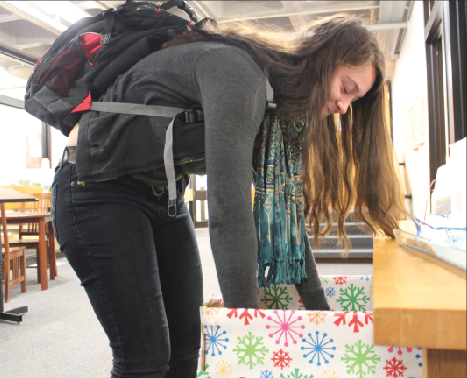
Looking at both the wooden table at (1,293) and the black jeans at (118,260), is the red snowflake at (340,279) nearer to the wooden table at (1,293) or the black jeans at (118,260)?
the black jeans at (118,260)

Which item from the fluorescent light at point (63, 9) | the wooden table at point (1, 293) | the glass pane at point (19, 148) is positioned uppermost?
the fluorescent light at point (63, 9)

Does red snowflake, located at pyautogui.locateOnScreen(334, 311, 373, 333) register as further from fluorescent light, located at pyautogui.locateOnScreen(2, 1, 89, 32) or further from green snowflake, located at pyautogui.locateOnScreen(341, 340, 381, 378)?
fluorescent light, located at pyautogui.locateOnScreen(2, 1, 89, 32)

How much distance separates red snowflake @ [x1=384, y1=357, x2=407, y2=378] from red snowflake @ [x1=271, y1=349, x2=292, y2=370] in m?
0.15

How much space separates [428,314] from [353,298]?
26.2 inches

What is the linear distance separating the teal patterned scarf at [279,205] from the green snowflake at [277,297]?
0.10m

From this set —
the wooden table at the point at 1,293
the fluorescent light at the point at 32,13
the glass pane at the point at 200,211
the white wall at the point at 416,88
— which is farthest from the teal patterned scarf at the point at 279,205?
the glass pane at the point at 200,211

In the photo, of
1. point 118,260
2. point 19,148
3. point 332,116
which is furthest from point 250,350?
point 19,148

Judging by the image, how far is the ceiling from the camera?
3.61 metres

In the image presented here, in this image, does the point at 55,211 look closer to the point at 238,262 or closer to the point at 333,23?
the point at 238,262

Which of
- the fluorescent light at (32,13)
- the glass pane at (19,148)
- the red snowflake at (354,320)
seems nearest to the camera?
the red snowflake at (354,320)

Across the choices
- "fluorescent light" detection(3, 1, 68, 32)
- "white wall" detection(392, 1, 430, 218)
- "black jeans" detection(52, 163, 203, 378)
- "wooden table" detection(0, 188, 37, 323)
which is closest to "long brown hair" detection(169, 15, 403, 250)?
"black jeans" detection(52, 163, 203, 378)

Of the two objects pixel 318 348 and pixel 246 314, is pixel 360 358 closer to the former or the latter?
pixel 318 348

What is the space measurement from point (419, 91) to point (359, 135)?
305cm

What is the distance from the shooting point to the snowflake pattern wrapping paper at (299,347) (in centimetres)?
58
